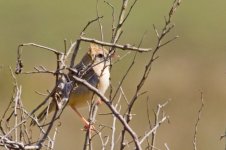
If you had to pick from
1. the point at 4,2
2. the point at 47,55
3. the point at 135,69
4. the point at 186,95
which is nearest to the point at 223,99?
the point at 186,95

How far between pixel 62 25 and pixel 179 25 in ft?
10.8

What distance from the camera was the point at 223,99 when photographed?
1797cm

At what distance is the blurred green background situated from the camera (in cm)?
1606

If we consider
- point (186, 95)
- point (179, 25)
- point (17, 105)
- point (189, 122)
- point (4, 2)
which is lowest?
point (17, 105)

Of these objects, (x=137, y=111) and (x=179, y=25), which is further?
(x=179, y=25)

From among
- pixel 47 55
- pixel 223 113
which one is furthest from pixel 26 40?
pixel 223 113

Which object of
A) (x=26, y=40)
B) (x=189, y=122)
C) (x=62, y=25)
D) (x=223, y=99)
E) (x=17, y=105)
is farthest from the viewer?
(x=62, y=25)

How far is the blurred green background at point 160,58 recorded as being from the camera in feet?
52.7

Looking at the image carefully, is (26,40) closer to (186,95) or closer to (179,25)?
(179,25)

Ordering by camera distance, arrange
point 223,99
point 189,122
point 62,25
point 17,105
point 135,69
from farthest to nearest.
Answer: point 62,25, point 135,69, point 223,99, point 189,122, point 17,105

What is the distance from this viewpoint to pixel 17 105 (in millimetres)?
5125

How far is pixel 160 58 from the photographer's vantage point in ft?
65.9

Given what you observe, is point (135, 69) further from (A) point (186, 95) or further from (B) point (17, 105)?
(B) point (17, 105)

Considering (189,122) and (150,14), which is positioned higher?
(150,14)
